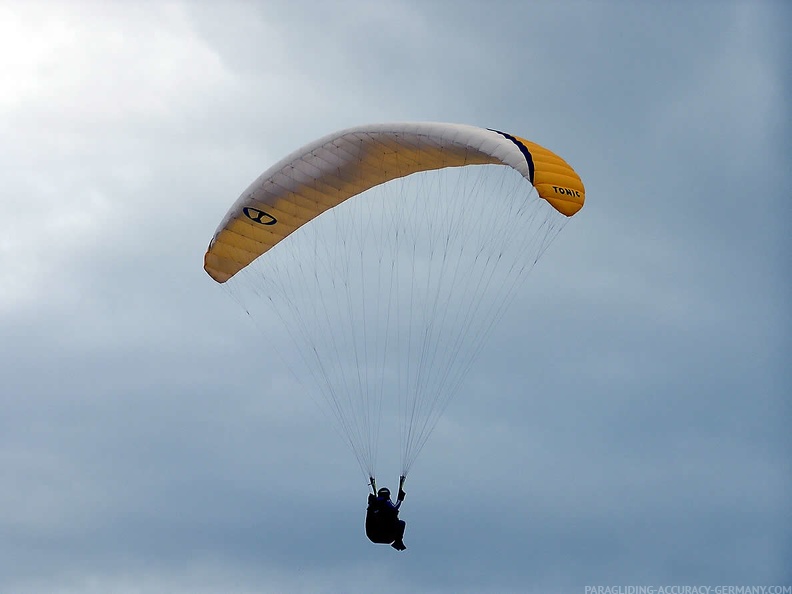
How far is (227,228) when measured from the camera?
116 feet

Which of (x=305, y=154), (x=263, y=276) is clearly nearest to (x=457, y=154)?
(x=305, y=154)

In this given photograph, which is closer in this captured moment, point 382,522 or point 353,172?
point 382,522

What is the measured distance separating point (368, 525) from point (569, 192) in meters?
8.61

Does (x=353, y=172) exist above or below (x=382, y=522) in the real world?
above

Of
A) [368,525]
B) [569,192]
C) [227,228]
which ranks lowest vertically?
[368,525]

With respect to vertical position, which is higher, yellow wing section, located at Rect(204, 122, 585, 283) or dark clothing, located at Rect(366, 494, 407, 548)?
yellow wing section, located at Rect(204, 122, 585, 283)

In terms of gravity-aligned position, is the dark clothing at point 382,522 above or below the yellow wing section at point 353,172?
below

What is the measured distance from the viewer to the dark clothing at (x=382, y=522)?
31.5m

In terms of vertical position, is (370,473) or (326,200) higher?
(326,200)

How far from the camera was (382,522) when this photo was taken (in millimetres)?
31500

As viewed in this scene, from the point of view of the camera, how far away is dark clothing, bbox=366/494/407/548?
3150 cm

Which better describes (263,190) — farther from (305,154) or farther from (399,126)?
(399,126)

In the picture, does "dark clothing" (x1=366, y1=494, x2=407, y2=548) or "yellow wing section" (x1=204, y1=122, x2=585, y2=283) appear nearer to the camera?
"yellow wing section" (x1=204, y1=122, x2=585, y2=283)

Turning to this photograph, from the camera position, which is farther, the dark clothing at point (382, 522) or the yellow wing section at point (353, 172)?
the dark clothing at point (382, 522)
